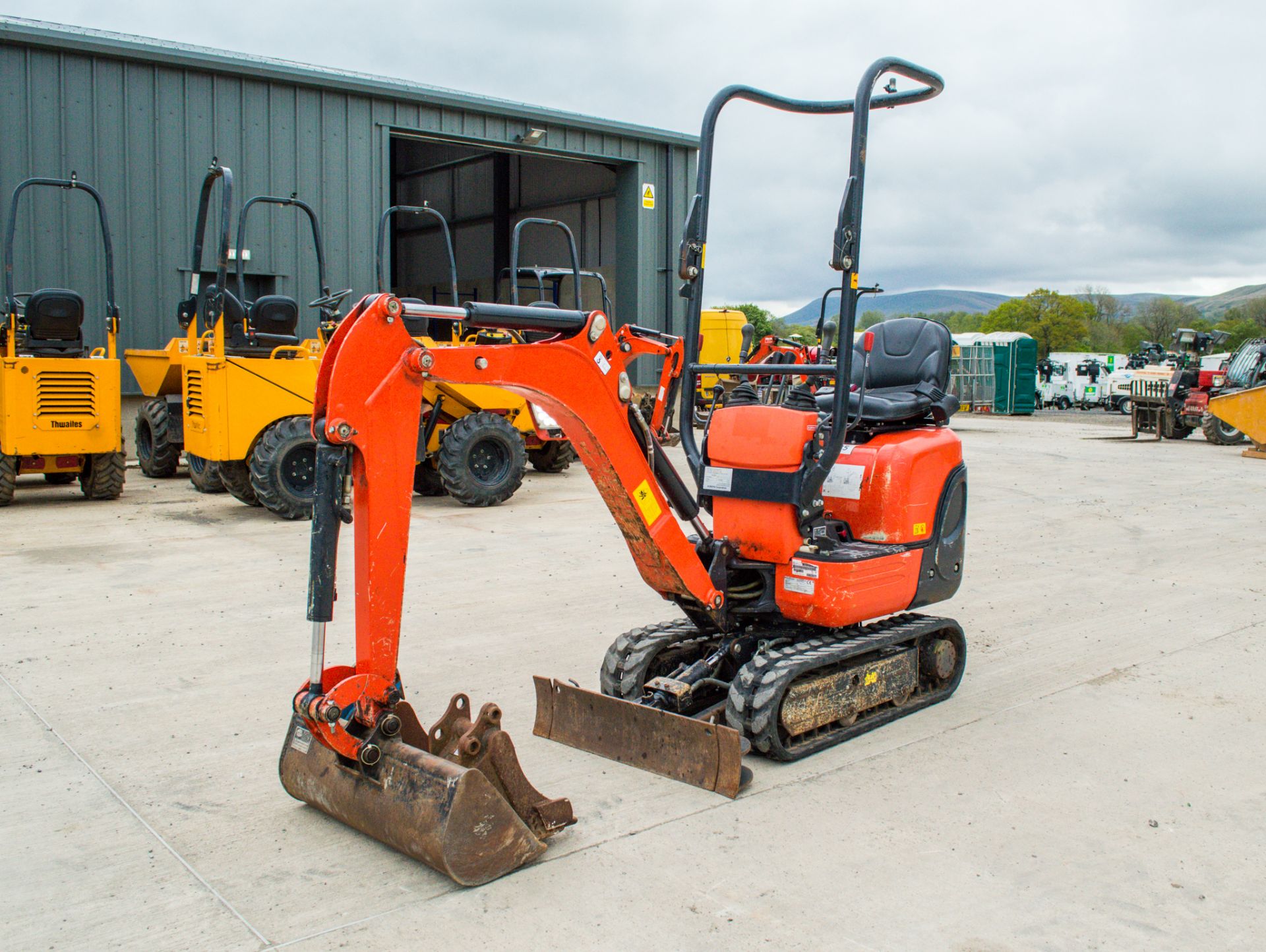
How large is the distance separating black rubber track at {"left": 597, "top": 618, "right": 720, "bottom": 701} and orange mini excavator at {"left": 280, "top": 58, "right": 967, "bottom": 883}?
13 millimetres

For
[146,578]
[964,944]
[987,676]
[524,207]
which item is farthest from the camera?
[524,207]

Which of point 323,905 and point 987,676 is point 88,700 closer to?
point 323,905

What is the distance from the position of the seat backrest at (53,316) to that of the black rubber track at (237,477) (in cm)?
233

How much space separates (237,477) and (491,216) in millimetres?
21889

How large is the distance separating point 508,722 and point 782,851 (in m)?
1.66

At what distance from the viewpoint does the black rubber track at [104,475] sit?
1163cm

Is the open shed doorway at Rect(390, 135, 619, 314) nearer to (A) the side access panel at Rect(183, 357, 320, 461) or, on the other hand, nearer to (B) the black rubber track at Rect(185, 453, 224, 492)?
(B) the black rubber track at Rect(185, 453, 224, 492)

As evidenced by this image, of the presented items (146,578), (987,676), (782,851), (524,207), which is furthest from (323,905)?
(524,207)

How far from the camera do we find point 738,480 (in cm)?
482

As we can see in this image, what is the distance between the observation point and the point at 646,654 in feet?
16.1

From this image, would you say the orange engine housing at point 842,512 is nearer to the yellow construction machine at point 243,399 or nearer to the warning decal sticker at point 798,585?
the warning decal sticker at point 798,585

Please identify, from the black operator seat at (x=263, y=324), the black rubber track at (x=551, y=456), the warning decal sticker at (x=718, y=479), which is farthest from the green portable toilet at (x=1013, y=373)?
the warning decal sticker at (x=718, y=479)

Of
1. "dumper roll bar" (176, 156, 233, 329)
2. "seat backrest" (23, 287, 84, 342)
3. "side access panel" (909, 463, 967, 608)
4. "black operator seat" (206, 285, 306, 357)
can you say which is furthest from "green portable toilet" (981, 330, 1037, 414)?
"side access panel" (909, 463, 967, 608)

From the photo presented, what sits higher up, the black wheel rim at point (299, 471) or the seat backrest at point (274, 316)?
the seat backrest at point (274, 316)
